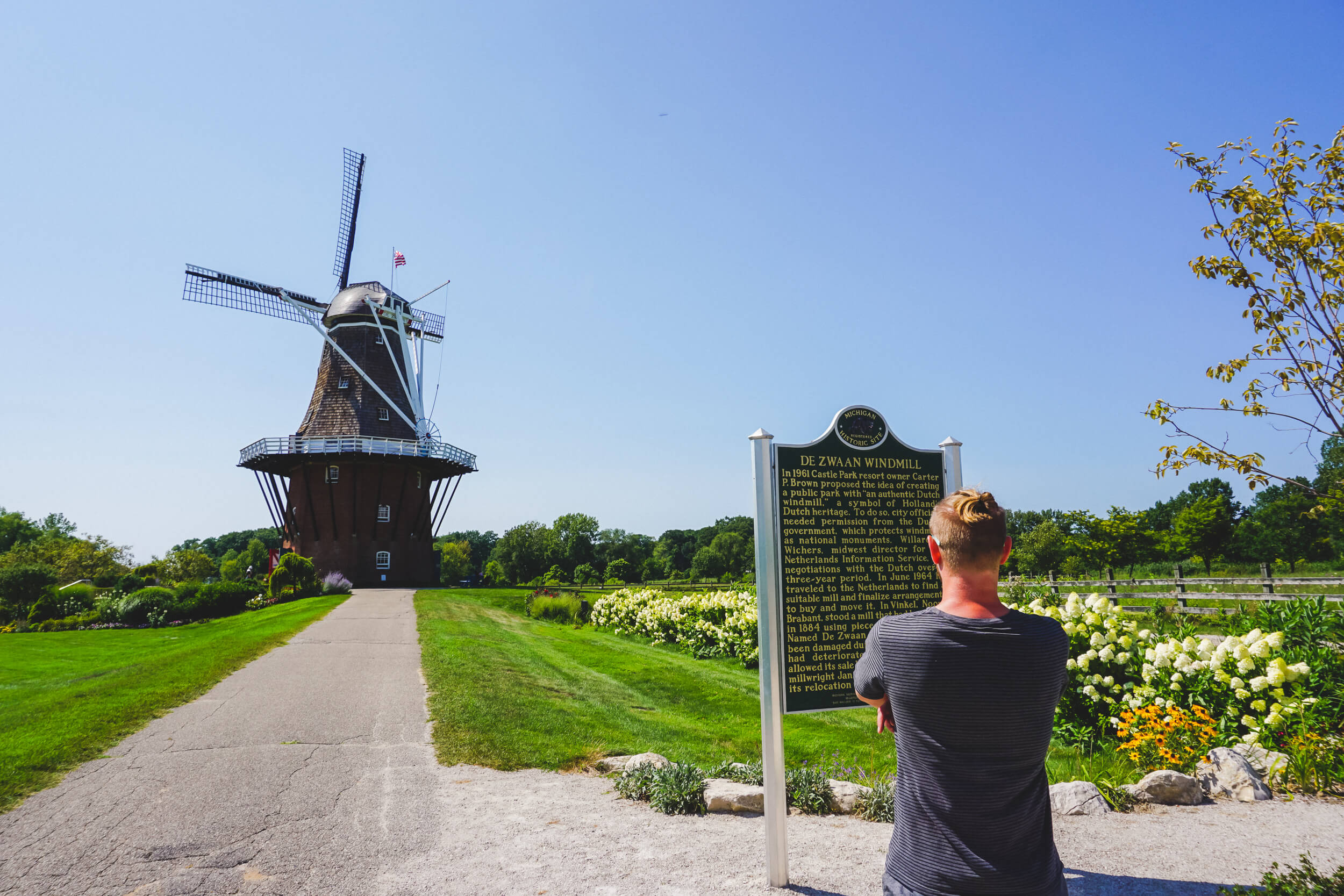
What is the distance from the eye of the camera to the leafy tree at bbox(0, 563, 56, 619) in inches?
1079

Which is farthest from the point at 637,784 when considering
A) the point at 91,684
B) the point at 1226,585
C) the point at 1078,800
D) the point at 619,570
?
the point at 619,570

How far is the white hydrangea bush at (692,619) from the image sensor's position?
14117 millimetres

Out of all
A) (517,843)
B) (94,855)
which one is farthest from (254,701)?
(517,843)

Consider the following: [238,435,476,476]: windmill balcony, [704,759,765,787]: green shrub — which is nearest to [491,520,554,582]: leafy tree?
[238,435,476,476]: windmill balcony

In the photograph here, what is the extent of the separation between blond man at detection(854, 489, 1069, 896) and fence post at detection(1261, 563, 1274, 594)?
1739 cm

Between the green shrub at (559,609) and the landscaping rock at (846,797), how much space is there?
18.5 meters

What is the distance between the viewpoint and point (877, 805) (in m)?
5.62

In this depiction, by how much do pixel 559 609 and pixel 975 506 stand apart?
916 inches

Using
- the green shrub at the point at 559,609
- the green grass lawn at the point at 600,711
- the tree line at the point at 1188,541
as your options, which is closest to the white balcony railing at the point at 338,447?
the green shrub at the point at 559,609

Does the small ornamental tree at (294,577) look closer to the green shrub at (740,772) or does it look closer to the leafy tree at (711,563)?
the green shrub at (740,772)

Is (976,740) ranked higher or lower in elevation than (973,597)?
lower

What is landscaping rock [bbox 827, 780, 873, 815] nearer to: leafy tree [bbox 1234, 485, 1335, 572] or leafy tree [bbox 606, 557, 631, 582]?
leafy tree [bbox 606, 557, 631, 582]

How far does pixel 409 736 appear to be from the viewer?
7930mm

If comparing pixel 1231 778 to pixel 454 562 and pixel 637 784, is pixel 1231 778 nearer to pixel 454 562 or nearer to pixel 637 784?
pixel 637 784
